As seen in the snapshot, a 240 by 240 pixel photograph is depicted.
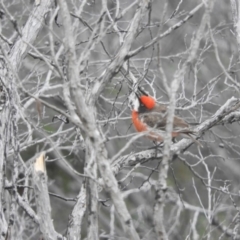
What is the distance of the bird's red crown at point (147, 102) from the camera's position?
6.53 meters

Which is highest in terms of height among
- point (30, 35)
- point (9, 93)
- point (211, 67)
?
point (30, 35)

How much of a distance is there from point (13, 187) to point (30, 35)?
1.64 meters

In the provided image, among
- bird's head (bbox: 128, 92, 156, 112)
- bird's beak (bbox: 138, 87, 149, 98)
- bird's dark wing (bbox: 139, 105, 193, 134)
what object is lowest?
bird's dark wing (bbox: 139, 105, 193, 134)

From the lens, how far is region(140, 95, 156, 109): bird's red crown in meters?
6.53

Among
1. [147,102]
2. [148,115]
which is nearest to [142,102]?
[147,102]

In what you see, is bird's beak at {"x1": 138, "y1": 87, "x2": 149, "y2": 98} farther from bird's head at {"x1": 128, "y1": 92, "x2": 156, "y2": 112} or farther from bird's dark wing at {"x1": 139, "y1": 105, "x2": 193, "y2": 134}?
bird's dark wing at {"x1": 139, "y1": 105, "x2": 193, "y2": 134}

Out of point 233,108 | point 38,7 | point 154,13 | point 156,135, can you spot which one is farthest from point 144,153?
point 154,13

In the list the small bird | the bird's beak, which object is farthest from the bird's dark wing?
the bird's beak

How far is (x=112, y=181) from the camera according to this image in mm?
3918

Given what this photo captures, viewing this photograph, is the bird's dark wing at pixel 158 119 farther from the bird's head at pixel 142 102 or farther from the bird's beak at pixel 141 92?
the bird's beak at pixel 141 92

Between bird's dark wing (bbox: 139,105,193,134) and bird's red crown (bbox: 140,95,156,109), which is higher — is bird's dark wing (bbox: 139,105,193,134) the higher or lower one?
the lower one

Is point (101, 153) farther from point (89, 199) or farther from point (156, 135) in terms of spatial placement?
point (156, 135)

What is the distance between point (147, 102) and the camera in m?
6.54

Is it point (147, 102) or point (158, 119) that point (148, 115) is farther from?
point (147, 102)
